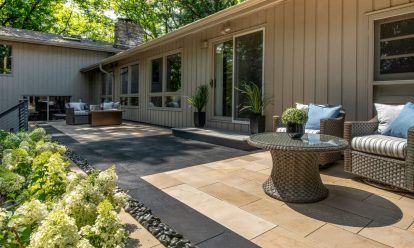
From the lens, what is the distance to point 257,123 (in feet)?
15.3

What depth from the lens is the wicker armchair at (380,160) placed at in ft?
7.19

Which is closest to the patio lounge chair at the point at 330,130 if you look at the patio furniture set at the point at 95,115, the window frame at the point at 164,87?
the window frame at the point at 164,87

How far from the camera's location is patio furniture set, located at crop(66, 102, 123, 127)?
798 cm

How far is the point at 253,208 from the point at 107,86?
1091 cm

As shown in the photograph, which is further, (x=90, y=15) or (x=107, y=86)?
(x=90, y=15)

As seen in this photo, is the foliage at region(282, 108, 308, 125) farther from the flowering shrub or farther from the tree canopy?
the tree canopy

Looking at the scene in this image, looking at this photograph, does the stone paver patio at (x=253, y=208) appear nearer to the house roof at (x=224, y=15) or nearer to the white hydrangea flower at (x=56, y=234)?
the white hydrangea flower at (x=56, y=234)

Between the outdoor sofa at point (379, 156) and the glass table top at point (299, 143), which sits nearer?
the glass table top at point (299, 143)

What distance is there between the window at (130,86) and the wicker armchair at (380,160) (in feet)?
25.5

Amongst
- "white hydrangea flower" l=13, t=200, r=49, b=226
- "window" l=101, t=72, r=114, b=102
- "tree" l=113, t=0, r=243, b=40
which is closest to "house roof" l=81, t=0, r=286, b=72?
"white hydrangea flower" l=13, t=200, r=49, b=226

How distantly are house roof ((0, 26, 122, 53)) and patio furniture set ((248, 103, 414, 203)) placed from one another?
1164 centimetres

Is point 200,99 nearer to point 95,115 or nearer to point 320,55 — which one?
point 320,55

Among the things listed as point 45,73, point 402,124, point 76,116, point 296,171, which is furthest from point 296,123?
point 45,73

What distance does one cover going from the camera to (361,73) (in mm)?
3605
